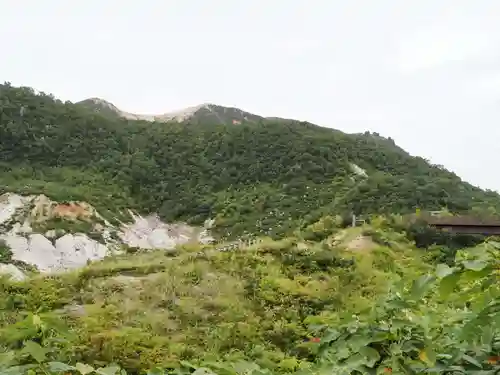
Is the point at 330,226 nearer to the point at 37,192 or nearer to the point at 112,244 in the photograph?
the point at 112,244

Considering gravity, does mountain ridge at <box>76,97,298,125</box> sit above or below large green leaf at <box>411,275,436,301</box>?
above

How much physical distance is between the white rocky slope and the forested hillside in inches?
58.3

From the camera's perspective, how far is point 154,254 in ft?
41.7

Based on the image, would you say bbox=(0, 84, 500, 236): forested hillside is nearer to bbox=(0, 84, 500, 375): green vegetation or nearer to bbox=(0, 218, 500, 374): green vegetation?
bbox=(0, 84, 500, 375): green vegetation

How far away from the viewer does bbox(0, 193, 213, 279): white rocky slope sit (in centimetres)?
3209

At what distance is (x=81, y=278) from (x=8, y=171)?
39747 millimetres

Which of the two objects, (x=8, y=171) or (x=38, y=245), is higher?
(x=8, y=171)

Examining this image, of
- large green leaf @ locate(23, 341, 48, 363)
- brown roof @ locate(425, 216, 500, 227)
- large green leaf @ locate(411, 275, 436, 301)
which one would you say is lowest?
brown roof @ locate(425, 216, 500, 227)

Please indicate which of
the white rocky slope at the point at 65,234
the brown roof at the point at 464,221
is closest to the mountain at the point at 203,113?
the white rocky slope at the point at 65,234

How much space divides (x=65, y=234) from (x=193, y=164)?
63.7 feet

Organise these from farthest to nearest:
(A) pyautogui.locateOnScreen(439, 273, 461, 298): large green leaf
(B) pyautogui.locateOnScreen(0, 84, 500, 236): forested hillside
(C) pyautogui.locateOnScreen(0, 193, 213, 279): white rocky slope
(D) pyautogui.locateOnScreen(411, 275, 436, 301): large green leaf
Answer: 1. (B) pyautogui.locateOnScreen(0, 84, 500, 236): forested hillside
2. (C) pyautogui.locateOnScreen(0, 193, 213, 279): white rocky slope
3. (D) pyautogui.locateOnScreen(411, 275, 436, 301): large green leaf
4. (A) pyautogui.locateOnScreen(439, 273, 461, 298): large green leaf

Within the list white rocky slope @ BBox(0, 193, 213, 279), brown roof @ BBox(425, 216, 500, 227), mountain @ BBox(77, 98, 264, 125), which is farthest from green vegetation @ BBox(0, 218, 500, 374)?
mountain @ BBox(77, 98, 264, 125)

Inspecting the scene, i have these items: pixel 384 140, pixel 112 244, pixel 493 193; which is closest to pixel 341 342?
pixel 112 244

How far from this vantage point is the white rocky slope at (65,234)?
32094mm
